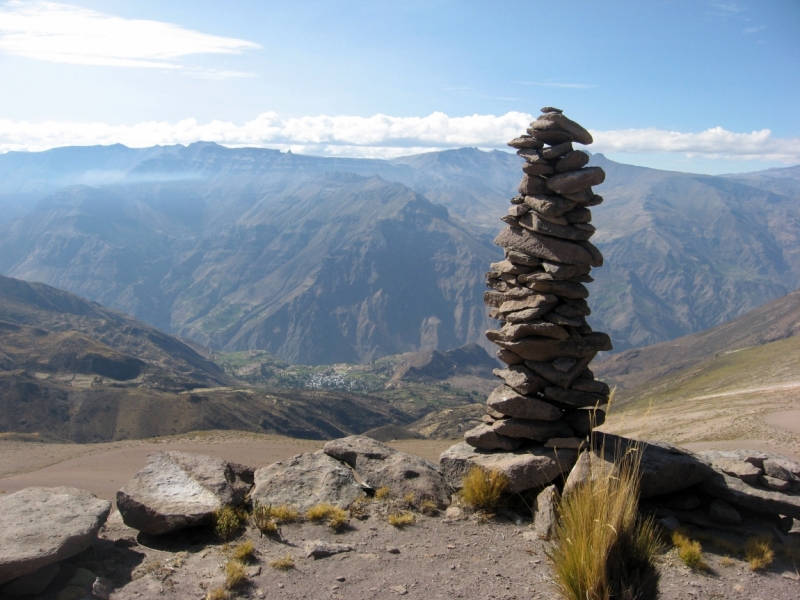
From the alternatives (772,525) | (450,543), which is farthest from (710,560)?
(450,543)

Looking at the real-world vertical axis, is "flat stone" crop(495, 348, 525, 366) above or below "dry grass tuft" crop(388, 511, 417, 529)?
above

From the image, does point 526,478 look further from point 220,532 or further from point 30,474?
point 30,474

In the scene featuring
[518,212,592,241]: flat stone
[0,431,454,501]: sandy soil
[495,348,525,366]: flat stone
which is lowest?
[0,431,454,501]: sandy soil

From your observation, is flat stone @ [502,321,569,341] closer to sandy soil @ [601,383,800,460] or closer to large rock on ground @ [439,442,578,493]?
large rock on ground @ [439,442,578,493]

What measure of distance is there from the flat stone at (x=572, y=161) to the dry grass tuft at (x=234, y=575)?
505 inches

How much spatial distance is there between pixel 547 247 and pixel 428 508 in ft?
25.0

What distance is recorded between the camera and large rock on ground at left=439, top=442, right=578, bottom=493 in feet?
47.3

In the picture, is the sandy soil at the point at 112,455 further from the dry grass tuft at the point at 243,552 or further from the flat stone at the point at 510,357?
the flat stone at the point at 510,357

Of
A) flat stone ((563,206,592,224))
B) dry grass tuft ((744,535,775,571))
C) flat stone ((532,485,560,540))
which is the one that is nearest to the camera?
dry grass tuft ((744,535,775,571))

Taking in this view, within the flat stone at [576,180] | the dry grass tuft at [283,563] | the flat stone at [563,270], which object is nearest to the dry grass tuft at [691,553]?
the flat stone at [563,270]

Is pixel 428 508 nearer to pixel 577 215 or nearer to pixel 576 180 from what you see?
pixel 577 215

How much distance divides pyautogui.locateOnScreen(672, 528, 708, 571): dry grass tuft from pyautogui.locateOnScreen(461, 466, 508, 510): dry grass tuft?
12.6ft

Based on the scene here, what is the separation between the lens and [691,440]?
4078 cm

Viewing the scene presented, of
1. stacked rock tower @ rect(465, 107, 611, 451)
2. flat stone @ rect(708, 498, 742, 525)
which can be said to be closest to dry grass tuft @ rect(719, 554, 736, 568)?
flat stone @ rect(708, 498, 742, 525)
